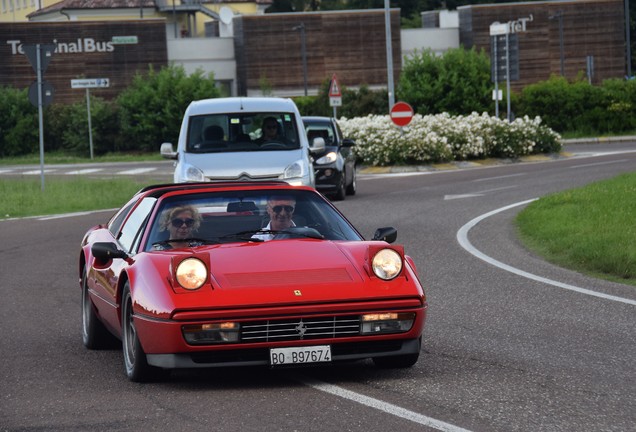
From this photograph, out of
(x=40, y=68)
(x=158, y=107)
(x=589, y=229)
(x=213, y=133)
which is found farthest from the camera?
(x=158, y=107)

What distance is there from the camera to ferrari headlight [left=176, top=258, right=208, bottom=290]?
313 inches

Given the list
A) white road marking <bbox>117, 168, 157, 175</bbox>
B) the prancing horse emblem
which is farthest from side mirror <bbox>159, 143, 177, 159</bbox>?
white road marking <bbox>117, 168, 157, 175</bbox>

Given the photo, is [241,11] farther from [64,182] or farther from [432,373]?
[432,373]

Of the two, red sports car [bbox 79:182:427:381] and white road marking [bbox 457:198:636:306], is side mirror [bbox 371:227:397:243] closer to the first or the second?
red sports car [bbox 79:182:427:381]

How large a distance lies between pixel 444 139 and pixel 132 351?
31.6m

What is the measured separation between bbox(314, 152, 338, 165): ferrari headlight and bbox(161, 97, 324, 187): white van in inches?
242

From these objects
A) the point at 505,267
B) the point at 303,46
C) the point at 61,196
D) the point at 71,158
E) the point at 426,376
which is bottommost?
the point at 71,158

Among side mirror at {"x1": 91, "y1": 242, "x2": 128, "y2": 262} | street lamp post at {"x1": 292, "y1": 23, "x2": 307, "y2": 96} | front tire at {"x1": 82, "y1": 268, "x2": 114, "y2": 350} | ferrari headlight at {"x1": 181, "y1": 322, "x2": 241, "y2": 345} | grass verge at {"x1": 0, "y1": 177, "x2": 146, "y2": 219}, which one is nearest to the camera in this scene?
ferrari headlight at {"x1": 181, "y1": 322, "x2": 241, "y2": 345}

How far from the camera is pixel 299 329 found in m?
7.87

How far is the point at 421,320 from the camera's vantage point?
8.16m

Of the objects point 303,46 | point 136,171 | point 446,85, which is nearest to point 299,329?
point 136,171

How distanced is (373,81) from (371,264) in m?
72.4

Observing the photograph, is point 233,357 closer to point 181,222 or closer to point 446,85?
point 181,222

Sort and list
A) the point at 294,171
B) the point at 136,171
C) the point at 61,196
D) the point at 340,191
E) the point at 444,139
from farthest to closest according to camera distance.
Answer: the point at 136,171
the point at 444,139
the point at 61,196
the point at 340,191
the point at 294,171
